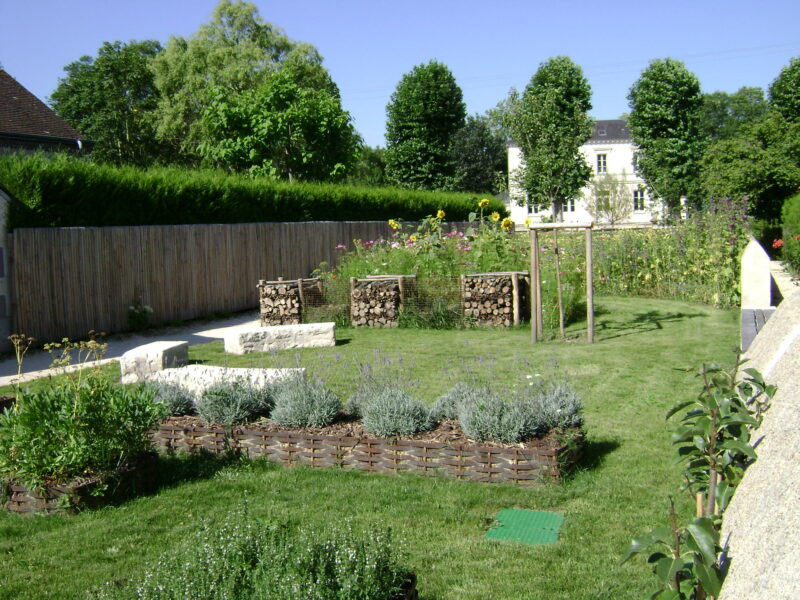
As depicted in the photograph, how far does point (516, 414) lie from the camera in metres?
4.81

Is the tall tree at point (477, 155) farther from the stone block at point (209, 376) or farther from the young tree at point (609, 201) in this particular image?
the stone block at point (209, 376)

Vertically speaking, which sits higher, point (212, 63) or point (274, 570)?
point (212, 63)

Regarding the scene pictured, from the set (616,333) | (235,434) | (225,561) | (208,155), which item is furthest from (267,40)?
(225,561)

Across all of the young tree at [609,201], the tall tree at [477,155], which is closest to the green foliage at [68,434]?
the tall tree at [477,155]

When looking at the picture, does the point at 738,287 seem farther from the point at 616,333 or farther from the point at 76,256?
the point at 76,256

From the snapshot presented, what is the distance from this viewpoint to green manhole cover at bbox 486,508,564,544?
3.99 metres

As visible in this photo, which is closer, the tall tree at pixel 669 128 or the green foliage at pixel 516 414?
the green foliage at pixel 516 414

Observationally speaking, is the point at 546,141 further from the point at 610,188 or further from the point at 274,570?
the point at 274,570

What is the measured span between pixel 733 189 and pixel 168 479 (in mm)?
19416

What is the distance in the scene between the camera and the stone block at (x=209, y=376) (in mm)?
6121

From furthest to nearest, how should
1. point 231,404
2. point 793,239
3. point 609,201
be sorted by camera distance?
point 609,201 < point 793,239 < point 231,404

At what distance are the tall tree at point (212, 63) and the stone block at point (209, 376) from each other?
3089 cm

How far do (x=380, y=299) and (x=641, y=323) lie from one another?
4.13 metres

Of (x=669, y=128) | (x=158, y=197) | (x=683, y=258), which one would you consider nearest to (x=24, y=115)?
(x=158, y=197)
